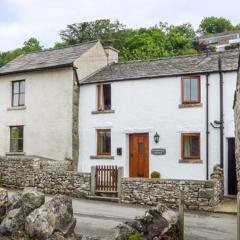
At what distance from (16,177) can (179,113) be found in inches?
348

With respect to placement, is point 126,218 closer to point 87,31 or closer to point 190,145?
point 190,145

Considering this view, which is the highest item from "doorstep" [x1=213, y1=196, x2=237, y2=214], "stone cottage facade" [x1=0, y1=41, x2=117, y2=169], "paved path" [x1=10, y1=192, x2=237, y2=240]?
"stone cottage facade" [x1=0, y1=41, x2=117, y2=169]

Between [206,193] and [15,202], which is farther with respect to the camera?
[206,193]

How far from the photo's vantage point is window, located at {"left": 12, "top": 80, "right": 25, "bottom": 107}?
26453mm

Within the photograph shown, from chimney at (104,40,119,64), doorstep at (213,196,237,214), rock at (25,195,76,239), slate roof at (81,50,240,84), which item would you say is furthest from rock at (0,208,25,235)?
chimney at (104,40,119,64)

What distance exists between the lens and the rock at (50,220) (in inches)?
415

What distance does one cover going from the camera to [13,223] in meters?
11.2

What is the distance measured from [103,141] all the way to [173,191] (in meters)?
7.84

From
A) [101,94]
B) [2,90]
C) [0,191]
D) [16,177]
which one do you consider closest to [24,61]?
[2,90]

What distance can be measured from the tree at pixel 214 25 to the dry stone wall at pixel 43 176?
90865 millimetres

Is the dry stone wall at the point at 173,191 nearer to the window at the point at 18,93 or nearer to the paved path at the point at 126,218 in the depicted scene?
the paved path at the point at 126,218

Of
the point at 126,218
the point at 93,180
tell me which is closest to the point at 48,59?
the point at 93,180

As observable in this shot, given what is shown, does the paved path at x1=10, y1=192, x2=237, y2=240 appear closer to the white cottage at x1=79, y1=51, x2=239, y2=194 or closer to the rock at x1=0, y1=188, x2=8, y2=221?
the rock at x1=0, y1=188, x2=8, y2=221

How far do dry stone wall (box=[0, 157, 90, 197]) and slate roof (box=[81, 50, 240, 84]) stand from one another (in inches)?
220
